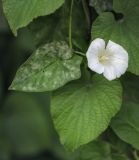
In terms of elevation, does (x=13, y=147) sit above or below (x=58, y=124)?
below

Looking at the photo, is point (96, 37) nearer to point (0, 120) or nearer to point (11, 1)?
point (11, 1)

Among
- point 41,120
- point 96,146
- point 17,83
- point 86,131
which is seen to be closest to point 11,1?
point 17,83

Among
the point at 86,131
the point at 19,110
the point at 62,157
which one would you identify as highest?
the point at 86,131

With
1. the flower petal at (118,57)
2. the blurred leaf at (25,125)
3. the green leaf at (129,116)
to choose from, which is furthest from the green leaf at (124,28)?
the blurred leaf at (25,125)

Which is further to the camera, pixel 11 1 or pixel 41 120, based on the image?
pixel 41 120

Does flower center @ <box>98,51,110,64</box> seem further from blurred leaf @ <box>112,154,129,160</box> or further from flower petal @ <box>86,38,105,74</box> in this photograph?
blurred leaf @ <box>112,154,129,160</box>

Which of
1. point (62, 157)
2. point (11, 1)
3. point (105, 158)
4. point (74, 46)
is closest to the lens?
point (11, 1)

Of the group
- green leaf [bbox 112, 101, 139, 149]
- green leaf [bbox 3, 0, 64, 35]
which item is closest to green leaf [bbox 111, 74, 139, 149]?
green leaf [bbox 112, 101, 139, 149]
